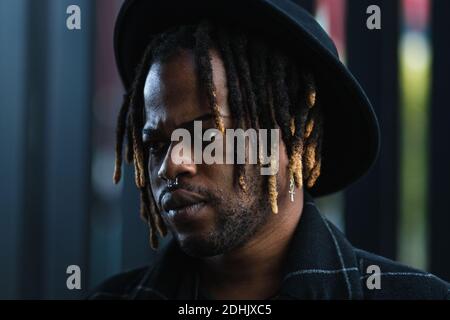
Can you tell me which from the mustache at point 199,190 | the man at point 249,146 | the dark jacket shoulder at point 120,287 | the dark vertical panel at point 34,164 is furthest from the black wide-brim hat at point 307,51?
the dark vertical panel at point 34,164

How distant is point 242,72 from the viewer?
153cm

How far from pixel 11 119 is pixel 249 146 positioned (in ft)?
4.16

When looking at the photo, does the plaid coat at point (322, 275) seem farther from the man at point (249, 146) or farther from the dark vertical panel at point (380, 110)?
the dark vertical panel at point (380, 110)

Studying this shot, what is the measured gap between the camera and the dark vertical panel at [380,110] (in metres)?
2.35

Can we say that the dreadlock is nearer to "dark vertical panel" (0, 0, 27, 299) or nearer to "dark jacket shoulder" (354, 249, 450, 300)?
"dark jacket shoulder" (354, 249, 450, 300)

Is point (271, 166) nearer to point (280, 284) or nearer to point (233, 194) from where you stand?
point (233, 194)

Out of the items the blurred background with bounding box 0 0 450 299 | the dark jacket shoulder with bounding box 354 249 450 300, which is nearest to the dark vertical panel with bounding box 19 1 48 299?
the blurred background with bounding box 0 0 450 299

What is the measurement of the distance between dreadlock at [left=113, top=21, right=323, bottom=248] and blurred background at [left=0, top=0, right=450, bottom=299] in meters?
0.80

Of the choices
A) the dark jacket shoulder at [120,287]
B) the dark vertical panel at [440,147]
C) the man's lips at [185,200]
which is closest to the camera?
the man's lips at [185,200]

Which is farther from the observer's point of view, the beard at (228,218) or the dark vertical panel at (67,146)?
the dark vertical panel at (67,146)

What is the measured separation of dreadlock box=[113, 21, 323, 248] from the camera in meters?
1.50

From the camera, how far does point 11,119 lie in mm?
2400

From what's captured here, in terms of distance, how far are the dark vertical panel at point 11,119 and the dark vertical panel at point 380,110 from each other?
125 cm

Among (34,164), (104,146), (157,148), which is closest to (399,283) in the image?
(157,148)
